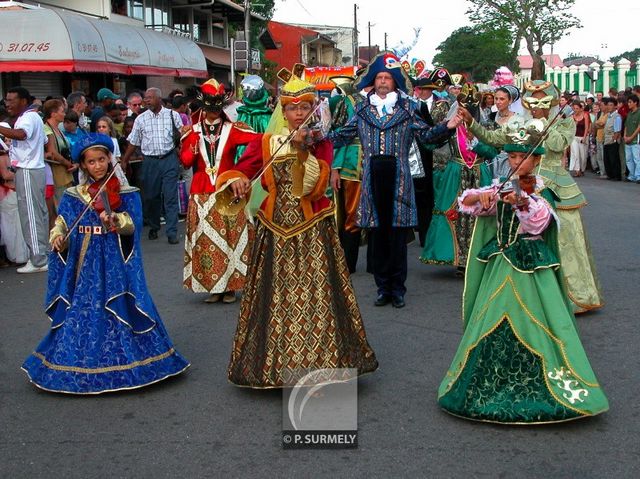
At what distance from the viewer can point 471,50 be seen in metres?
69.7

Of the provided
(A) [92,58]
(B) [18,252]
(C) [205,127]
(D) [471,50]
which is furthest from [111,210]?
(D) [471,50]

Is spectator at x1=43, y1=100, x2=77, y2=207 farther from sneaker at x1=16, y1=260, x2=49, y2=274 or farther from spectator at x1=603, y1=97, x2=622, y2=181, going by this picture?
spectator at x1=603, y1=97, x2=622, y2=181

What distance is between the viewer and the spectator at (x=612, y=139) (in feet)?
61.1

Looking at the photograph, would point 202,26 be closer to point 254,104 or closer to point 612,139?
point 612,139

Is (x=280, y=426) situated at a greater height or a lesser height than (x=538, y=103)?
lesser

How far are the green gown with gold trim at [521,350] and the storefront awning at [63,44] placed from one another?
1544 cm

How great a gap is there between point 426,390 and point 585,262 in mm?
2516

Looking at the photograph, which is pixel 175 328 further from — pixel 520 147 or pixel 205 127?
pixel 520 147

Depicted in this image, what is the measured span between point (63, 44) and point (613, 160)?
12049mm

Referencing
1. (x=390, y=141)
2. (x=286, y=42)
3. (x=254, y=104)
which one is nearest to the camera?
(x=390, y=141)

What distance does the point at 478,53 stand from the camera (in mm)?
69062

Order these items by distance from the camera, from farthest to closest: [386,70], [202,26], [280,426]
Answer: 1. [202,26]
2. [386,70]
3. [280,426]

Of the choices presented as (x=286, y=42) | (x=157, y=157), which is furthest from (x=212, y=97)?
(x=286, y=42)

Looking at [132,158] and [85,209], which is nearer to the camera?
[85,209]
